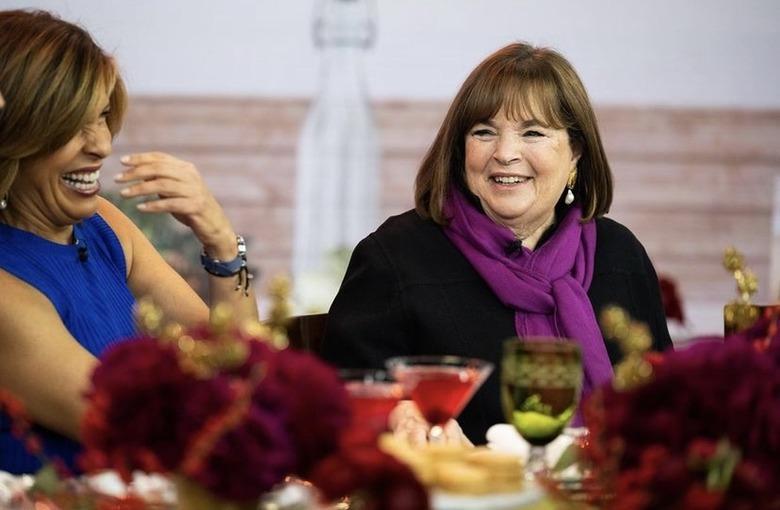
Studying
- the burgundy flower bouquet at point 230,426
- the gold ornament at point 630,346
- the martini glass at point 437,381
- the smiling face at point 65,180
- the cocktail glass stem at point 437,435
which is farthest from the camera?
the smiling face at point 65,180

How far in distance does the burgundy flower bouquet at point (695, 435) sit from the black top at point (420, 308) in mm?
1220

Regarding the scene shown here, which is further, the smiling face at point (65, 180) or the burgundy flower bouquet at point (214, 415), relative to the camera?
the smiling face at point (65, 180)

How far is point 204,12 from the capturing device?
600 cm

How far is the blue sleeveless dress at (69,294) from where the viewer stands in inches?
85.8

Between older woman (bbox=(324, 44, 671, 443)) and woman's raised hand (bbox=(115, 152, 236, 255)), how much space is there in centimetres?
40

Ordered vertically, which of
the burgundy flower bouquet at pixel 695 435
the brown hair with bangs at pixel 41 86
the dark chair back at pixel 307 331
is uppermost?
the brown hair with bangs at pixel 41 86

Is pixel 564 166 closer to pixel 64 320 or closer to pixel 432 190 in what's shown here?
pixel 432 190

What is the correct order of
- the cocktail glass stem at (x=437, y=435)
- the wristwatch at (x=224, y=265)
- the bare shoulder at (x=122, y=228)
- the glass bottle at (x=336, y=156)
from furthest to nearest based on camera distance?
the glass bottle at (x=336, y=156)
the bare shoulder at (x=122, y=228)
the wristwatch at (x=224, y=265)
the cocktail glass stem at (x=437, y=435)

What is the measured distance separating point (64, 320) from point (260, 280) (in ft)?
12.3

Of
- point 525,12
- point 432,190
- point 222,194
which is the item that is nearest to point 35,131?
point 432,190

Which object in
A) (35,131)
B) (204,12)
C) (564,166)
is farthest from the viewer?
(204,12)

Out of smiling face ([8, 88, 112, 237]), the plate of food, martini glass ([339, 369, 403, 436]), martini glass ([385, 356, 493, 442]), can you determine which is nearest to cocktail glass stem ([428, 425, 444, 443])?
martini glass ([385, 356, 493, 442])

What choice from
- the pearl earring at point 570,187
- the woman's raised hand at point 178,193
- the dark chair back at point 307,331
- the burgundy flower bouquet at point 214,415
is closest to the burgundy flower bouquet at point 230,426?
the burgundy flower bouquet at point 214,415

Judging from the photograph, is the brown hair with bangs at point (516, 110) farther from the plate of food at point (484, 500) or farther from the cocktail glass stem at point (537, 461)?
the plate of food at point (484, 500)
